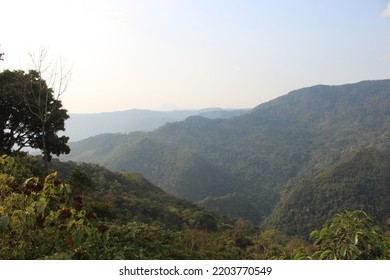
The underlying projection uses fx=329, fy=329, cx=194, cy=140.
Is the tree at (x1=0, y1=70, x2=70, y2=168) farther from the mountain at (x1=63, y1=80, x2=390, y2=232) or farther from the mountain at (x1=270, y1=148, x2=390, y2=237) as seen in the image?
the mountain at (x1=63, y1=80, x2=390, y2=232)

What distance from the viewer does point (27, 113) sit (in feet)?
42.5

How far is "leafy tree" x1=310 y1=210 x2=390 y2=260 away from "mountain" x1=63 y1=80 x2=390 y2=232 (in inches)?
2868

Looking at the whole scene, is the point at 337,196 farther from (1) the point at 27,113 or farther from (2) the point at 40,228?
(2) the point at 40,228

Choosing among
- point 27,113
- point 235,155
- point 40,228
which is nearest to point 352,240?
point 40,228

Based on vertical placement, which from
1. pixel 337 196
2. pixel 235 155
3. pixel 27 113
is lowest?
pixel 337 196

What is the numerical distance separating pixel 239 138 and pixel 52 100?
170724 mm

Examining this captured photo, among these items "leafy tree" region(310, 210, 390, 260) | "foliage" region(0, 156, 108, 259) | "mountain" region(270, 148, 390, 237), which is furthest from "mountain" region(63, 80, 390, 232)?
"leafy tree" region(310, 210, 390, 260)

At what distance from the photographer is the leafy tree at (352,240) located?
2184mm

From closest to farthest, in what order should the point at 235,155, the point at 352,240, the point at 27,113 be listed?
1. the point at 352,240
2. the point at 27,113
3. the point at 235,155

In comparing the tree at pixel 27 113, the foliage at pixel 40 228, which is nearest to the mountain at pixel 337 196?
the tree at pixel 27 113

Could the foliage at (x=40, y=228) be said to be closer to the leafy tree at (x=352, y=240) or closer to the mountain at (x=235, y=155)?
the leafy tree at (x=352, y=240)

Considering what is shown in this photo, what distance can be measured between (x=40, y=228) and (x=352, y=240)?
7.51 ft

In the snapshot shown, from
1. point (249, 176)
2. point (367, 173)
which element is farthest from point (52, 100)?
point (249, 176)

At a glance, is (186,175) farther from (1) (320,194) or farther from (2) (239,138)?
(2) (239,138)
